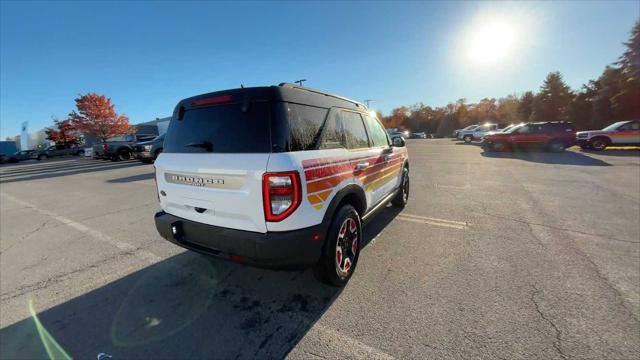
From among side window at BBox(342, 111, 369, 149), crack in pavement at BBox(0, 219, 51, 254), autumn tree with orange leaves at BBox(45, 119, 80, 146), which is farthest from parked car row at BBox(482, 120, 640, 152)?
autumn tree with orange leaves at BBox(45, 119, 80, 146)

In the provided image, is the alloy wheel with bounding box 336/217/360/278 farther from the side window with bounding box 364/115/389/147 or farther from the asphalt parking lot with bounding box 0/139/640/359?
the side window with bounding box 364/115/389/147

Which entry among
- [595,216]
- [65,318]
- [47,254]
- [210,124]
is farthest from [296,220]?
[595,216]

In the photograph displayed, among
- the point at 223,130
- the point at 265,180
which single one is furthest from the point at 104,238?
the point at 265,180

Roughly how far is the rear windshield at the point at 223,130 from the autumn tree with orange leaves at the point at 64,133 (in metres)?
53.8

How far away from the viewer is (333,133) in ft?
9.73

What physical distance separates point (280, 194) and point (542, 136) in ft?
62.8

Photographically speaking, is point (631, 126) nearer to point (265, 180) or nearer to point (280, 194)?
point (280, 194)

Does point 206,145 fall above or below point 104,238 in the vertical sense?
above

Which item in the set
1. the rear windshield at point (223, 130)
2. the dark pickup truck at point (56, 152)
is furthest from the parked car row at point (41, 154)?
the rear windshield at point (223, 130)

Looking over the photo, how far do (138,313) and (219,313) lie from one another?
2.60 ft

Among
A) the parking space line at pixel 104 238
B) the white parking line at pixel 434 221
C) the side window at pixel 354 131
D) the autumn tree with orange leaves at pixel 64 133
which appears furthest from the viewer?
the autumn tree with orange leaves at pixel 64 133

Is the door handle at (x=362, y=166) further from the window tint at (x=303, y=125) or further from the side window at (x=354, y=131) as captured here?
the window tint at (x=303, y=125)

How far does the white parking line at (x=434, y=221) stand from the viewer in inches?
179

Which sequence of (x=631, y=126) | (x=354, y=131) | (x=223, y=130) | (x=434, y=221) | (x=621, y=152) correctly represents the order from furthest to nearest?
(x=631, y=126) → (x=621, y=152) → (x=434, y=221) → (x=354, y=131) → (x=223, y=130)
